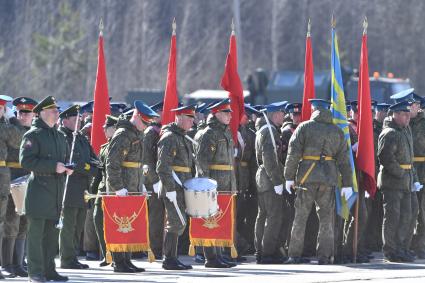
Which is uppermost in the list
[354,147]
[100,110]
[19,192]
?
[100,110]

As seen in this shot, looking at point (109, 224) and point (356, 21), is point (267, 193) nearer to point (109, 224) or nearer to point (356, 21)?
point (109, 224)

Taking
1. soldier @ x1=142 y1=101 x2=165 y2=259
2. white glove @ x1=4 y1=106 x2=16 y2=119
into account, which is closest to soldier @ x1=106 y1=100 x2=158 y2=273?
white glove @ x1=4 y1=106 x2=16 y2=119

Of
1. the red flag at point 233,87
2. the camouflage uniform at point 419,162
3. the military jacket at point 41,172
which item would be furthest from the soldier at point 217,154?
the camouflage uniform at point 419,162

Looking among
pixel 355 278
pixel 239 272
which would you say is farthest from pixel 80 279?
pixel 355 278

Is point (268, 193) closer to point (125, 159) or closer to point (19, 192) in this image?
point (125, 159)

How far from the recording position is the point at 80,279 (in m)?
14.6

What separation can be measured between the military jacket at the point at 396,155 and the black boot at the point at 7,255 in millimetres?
5277

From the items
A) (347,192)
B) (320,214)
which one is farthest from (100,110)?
(347,192)

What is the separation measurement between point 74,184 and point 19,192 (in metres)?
0.97

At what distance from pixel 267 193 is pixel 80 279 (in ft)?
11.1

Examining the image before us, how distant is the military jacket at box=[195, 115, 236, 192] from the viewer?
16016mm

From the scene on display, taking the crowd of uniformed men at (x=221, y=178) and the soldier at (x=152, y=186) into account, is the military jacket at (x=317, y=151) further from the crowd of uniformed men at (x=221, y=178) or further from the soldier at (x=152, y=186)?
the soldier at (x=152, y=186)

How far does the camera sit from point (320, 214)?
1631 cm

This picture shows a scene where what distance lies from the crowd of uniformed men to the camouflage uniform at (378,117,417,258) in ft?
0.05
